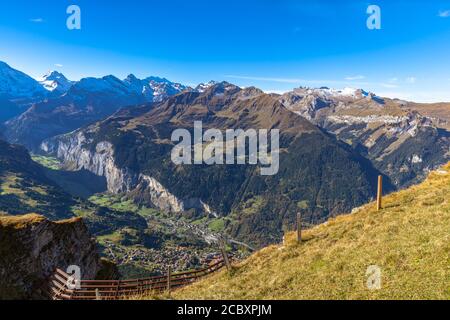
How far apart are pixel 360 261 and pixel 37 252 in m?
42.0

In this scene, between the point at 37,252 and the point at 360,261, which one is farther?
the point at 37,252

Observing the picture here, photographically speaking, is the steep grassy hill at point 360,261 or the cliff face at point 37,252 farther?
the cliff face at point 37,252

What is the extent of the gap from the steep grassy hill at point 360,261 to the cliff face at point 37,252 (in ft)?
71.9

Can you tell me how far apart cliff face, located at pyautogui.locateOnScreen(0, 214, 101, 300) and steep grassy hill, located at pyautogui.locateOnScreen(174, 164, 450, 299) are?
2192cm

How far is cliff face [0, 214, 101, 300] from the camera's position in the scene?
45.4 meters

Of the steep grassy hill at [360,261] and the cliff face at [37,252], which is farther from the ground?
the steep grassy hill at [360,261]

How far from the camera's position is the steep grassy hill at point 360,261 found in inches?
989

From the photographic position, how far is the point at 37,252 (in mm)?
51031

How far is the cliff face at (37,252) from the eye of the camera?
4544cm

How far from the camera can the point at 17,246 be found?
4891cm

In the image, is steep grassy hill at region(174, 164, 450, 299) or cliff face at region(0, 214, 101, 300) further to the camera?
cliff face at region(0, 214, 101, 300)

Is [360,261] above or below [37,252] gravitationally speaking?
above
